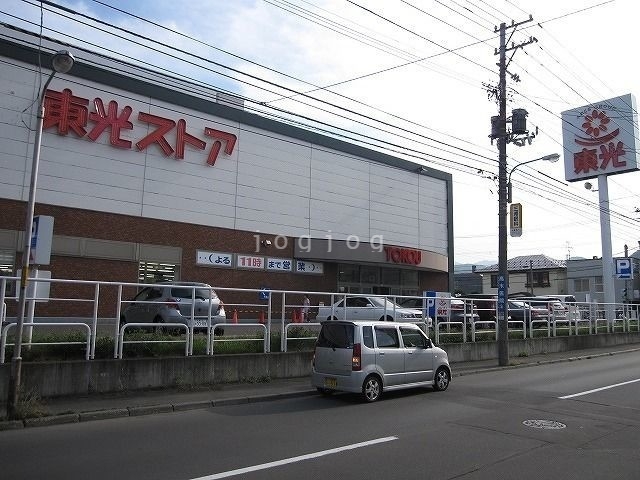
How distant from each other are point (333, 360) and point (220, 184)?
59.6 ft

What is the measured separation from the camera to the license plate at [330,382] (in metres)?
11.3

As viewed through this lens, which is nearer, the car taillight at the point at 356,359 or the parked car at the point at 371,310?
the car taillight at the point at 356,359

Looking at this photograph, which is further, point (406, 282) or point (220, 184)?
point (406, 282)

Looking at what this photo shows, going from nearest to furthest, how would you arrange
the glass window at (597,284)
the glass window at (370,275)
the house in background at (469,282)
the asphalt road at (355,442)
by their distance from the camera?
the asphalt road at (355,442) < the glass window at (370,275) < the glass window at (597,284) < the house in background at (469,282)

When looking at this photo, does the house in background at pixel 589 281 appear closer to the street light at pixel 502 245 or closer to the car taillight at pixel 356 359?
the street light at pixel 502 245

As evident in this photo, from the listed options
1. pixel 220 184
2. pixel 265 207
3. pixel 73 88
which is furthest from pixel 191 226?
pixel 73 88

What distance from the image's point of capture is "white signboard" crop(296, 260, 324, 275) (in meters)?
30.9

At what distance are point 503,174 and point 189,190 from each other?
585 inches

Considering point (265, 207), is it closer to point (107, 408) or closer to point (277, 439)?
point (107, 408)

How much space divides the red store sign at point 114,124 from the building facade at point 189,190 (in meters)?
0.05

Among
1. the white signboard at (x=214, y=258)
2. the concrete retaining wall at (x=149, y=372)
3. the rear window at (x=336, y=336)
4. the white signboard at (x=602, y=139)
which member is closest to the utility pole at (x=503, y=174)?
the concrete retaining wall at (x=149, y=372)

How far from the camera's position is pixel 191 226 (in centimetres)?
2675

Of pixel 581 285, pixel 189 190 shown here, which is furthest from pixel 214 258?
pixel 581 285

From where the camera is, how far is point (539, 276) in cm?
7219
